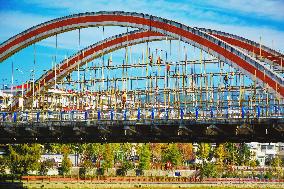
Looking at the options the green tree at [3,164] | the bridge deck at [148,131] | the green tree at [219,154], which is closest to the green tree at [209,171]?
the green tree at [219,154]

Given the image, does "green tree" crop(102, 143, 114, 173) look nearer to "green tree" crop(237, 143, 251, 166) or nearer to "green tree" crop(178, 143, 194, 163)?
"green tree" crop(178, 143, 194, 163)

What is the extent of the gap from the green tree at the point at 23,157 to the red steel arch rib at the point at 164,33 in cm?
2048

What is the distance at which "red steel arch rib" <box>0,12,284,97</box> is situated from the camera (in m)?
34.8

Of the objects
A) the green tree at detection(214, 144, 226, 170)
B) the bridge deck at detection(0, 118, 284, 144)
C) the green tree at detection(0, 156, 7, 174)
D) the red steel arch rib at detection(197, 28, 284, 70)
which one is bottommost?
the green tree at detection(0, 156, 7, 174)

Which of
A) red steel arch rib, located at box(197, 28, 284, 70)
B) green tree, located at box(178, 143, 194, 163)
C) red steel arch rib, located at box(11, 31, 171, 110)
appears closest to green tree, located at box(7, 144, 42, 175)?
red steel arch rib, located at box(11, 31, 171, 110)

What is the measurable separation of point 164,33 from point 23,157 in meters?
34.9

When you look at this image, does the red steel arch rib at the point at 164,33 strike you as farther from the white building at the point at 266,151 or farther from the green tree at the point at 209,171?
the white building at the point at 266,151

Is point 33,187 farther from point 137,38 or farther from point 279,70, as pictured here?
point 279,70

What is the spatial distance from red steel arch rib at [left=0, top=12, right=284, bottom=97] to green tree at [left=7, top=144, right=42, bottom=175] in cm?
2048

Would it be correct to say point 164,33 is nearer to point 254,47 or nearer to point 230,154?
point 254,47

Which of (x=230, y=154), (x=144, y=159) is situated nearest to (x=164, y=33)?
(x=144, y=159)

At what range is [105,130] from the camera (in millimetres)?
36281

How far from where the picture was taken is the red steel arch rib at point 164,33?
34.8 meters

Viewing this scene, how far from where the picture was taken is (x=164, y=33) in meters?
40.4
